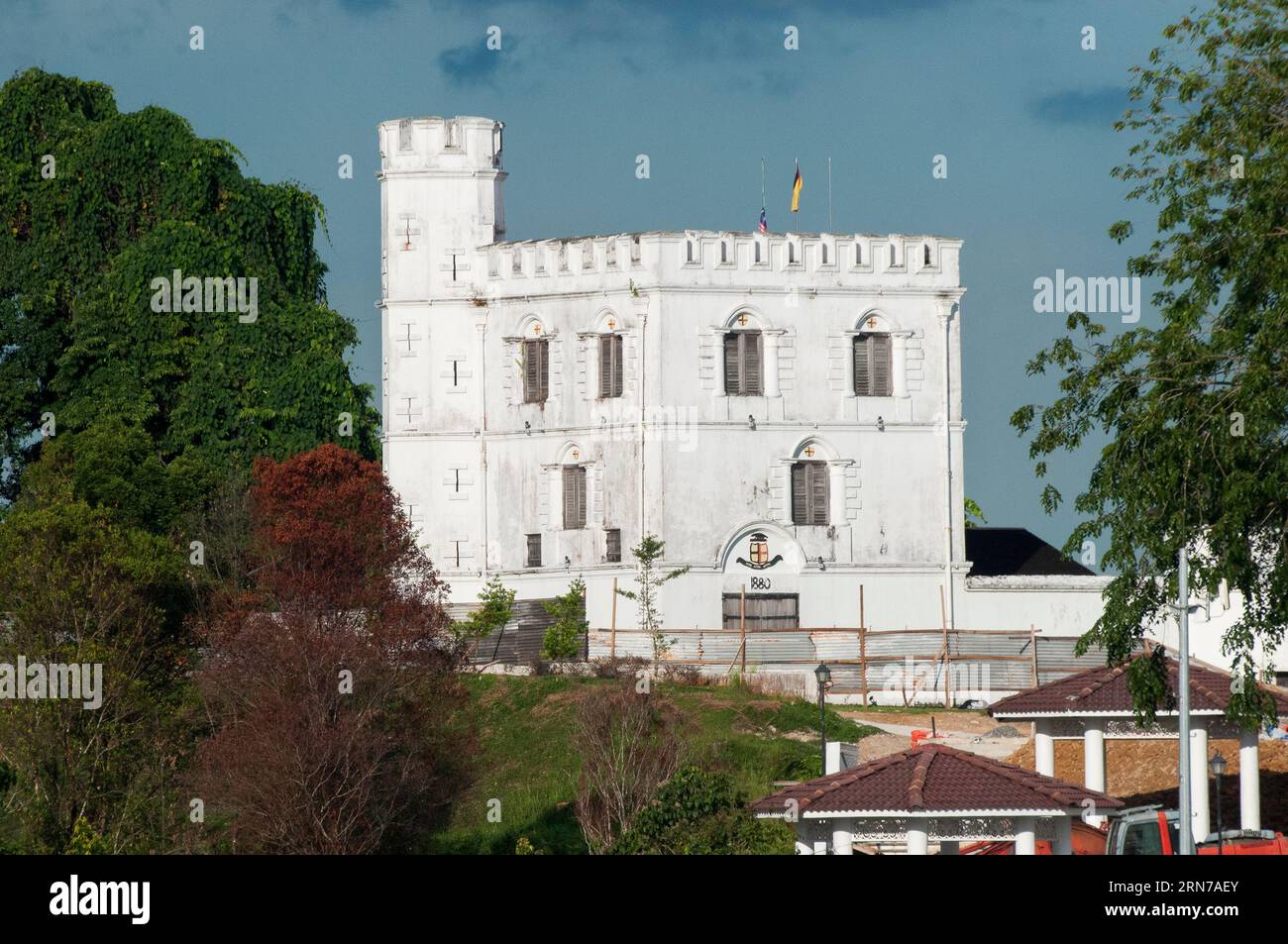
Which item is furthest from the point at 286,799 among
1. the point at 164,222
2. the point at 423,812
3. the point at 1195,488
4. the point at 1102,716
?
the point at 164,222

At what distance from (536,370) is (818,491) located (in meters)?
7.97

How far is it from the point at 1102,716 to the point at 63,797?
1952cm

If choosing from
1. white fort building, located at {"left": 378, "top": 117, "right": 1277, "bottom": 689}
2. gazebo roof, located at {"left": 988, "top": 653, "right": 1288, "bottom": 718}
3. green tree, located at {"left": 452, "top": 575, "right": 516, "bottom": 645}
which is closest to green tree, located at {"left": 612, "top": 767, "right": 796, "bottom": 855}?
gazebo roof, located at {"left": 988, "top": 653, "right": 1288, "bottom": 718}

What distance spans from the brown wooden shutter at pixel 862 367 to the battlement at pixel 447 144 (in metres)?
10.7

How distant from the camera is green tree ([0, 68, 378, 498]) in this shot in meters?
67.3

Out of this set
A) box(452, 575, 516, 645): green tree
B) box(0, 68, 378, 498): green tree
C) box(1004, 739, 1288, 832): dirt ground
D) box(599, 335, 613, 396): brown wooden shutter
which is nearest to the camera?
box(1004, 739, 1288, 832): dirt ground

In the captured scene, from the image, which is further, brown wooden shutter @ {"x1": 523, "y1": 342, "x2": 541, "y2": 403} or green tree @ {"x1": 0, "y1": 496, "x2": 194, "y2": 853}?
brown wooden shutter @ {"x1": 523, "y1": 342, "x2": 541, "y2": 403}

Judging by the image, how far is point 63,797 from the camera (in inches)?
1751

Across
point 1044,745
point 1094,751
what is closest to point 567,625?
point 1044,745

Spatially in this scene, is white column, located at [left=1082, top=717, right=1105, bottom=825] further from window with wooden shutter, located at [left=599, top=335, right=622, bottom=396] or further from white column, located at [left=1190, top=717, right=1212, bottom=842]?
window with wooden shutter, located at [left=599, top=335, right=622, bottom=396]

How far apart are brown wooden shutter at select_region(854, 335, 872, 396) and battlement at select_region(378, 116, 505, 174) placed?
35.2 ft

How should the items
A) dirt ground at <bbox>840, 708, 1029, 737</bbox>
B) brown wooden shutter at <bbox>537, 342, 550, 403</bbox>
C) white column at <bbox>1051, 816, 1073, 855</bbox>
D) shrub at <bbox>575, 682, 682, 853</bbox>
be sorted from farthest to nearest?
brown wooden shutter at <bbox>537, 342, 550, 403</bbox> < dirt ground at <bbox>840, 708, 1029, 737</bbox> < shrub at <bbox>575, 682, 682, 853</bbox> < white column at <bbox>1051, 816, 1073, 855</bbox>

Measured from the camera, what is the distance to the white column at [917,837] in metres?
30.0

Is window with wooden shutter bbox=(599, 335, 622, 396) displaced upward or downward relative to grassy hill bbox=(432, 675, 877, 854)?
upward
